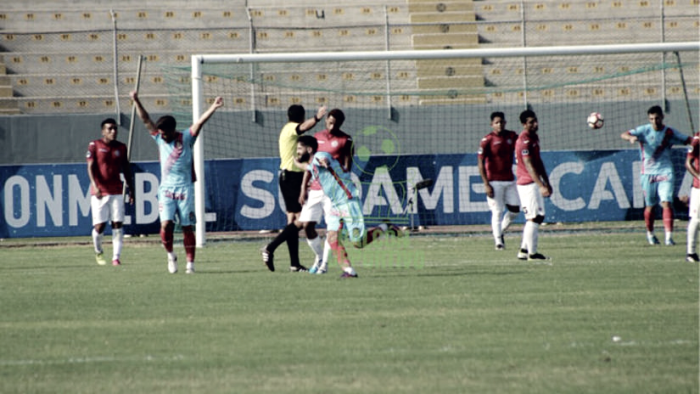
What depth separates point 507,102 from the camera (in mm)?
24844

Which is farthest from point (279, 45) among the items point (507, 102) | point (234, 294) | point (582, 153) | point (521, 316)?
point (521, 316)

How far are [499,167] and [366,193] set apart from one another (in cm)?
492

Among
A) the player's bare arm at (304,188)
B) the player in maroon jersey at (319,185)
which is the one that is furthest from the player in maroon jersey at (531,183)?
the player's bare arm at (304,188)

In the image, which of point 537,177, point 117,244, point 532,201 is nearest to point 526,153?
point 537,177

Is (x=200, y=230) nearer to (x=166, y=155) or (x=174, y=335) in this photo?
(x=166, y=155)

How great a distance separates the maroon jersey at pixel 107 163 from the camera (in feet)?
47.6

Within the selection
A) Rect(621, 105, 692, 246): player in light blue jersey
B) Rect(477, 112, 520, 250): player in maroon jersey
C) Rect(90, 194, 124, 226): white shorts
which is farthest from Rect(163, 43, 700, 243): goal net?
Rect(90, 194, 124, 226): white shorts

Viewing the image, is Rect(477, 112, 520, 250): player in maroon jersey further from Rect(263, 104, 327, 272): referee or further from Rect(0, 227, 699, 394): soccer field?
Rect(263, 104, 327, 272): referee

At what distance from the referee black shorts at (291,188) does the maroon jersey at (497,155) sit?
158 inches

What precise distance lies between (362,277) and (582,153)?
10669mm

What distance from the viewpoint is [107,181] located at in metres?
14.6

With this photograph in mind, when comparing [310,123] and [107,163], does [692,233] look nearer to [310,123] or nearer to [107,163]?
[310,123]

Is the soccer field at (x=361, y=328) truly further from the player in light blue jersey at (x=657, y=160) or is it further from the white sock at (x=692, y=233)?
the player in light blue jersey at (x=657, y=160)

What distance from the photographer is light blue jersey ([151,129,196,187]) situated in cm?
1265
